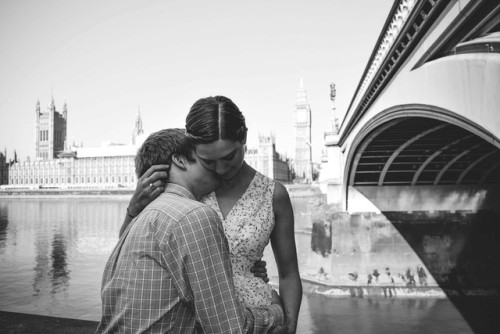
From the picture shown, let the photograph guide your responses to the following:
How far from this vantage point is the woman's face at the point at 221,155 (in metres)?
1.55

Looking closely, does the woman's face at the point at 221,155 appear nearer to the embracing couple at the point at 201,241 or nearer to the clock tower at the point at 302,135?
the embracing couple at the point at 201,241

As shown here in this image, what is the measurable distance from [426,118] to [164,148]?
25.5 ft

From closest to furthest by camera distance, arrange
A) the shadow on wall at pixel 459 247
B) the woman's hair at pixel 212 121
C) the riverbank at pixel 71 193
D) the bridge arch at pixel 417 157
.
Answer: the woman's hair at pixel 212 121
the bridge arch at pixel 417 157
the shadow on wall at pixel 459 247
the riverbank at pixel 71 193

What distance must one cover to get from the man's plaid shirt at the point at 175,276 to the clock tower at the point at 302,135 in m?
101

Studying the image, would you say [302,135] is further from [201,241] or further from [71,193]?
[201,241]

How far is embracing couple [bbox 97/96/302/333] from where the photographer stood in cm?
130

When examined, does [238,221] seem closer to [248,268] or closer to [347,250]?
[248,268]

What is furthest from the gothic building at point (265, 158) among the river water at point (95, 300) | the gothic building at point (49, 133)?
the river water at point (95, 300)

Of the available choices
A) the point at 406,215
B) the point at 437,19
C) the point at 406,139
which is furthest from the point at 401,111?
the point at 406,215

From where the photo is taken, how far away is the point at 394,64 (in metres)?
7.36

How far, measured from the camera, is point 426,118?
332 inches

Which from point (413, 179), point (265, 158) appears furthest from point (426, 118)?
point (265, 158)

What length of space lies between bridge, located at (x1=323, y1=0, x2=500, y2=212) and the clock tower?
287ft

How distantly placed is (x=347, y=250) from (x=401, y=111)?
21.3ft
